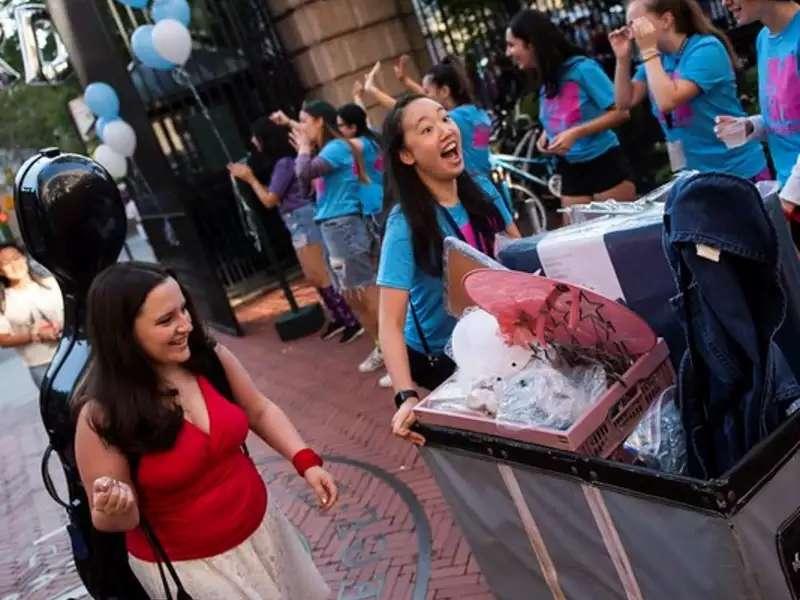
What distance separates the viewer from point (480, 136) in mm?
5211

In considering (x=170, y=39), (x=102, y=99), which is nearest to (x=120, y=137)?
(x=102, y=99)

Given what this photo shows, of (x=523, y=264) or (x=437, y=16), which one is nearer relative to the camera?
(x=523, y=264)

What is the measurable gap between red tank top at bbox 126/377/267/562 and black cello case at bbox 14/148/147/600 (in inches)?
5.3

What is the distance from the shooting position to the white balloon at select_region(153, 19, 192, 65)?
7.28 m

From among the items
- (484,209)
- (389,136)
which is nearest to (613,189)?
(484,209)

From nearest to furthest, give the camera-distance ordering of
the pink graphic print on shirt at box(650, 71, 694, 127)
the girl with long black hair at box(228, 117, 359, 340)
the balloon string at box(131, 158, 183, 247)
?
1. the pink graphic print on shirt at box(650, 71, 694, 127)
2. the girl with long black hair at box(228, 117, 359, 340)
3. the balloon string at box(131, 158, 183, 247)

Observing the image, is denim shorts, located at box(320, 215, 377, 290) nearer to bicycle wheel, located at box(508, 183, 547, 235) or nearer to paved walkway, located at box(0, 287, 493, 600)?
paved walkway, located at box(0, 287, 493, 600)

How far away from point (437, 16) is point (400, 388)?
8.37 m

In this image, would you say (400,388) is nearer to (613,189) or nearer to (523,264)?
(523,264)

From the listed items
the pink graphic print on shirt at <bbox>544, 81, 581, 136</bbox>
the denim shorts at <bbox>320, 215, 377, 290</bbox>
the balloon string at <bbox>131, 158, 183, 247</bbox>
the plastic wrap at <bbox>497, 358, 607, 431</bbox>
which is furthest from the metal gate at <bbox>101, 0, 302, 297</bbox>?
the plastic wrap at <bbox>497, 358, 607, 431</bbox>

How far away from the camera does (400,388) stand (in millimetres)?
2535

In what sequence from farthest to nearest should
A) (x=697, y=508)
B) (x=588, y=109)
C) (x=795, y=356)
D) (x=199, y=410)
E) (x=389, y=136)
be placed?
(x=588, y=109)
(x=389, y=136)
(x=199, y=410)
(x=795, y=356)
(x=697, y=508)

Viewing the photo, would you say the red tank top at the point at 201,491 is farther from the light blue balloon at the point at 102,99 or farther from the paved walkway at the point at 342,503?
the light blue balloon at the point at 102,99

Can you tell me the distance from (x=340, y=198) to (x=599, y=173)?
2.15m
